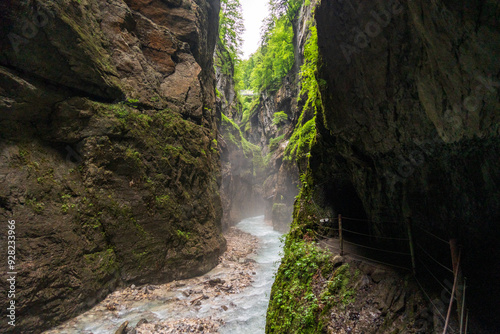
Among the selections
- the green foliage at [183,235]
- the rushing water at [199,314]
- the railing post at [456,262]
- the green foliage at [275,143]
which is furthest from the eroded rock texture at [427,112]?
the green foliage at [275,143]

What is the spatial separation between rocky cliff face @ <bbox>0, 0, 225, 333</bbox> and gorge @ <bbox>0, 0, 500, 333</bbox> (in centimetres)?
4

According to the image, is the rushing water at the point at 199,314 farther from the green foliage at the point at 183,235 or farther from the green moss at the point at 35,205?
the green moss at the point at 35,205

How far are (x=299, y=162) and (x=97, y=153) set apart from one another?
30.8ft

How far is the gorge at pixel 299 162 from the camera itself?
3.24 meters

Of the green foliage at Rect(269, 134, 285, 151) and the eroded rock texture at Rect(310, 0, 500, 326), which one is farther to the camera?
the green foliage at Rect(269, 134, 285, 151)

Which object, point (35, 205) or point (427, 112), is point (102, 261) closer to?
point (35, 205)

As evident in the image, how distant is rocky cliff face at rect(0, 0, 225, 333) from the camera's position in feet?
19.9

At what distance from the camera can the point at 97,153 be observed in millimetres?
7855

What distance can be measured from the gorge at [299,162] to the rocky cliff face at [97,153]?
45mm

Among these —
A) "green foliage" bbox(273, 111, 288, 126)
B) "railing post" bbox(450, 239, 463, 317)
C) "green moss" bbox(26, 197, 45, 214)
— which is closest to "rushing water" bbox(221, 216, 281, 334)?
"railing post" bbox(450, 239, 463, 317)

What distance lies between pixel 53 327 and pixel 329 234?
316 inches

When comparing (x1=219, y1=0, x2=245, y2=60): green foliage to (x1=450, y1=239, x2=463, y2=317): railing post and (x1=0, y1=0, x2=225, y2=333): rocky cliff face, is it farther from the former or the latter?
(x1=450, y1=239, x2=463, y2=317): railing post

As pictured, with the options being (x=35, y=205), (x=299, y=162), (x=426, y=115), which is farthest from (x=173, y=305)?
(x=299, y=162)

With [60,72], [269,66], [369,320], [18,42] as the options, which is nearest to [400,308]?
[369,320]
